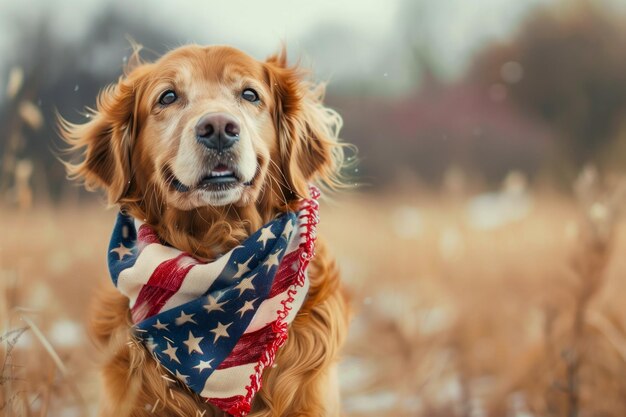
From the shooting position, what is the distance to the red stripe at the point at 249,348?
1.26 metres

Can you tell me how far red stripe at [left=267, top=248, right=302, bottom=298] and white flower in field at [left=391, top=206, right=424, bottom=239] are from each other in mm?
466

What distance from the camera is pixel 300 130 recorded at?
4.38ft

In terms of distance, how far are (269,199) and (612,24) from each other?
1.09 meters

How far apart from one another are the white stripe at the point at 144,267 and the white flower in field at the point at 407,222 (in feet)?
2.02

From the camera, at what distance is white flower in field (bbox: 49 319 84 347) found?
152 centimetres

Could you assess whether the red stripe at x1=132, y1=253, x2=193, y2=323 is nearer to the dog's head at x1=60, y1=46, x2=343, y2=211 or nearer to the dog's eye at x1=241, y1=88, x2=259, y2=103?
the dog's head at x1=60, y1=46, x2=343, y2=211

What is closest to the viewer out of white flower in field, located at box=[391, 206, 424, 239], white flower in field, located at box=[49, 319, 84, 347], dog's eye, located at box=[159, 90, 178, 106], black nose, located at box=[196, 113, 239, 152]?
black nose, located at box=[196, 113, 239, 152]

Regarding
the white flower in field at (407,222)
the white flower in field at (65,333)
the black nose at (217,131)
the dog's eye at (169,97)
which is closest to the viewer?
the black nose at (217,131)

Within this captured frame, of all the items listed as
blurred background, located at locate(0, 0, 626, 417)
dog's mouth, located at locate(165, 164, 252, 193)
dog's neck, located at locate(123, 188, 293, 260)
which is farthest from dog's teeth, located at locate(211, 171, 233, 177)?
blurred background, located at locate(0, 0, 626, 417)

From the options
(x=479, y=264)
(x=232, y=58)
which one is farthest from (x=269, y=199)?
(x=479, y=264)

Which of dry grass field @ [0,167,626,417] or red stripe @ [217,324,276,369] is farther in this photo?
dry grass field @ [0,167,626,417]

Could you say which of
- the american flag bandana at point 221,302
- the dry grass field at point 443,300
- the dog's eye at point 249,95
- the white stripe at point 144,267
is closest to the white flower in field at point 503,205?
the dry grass field at point 443,300

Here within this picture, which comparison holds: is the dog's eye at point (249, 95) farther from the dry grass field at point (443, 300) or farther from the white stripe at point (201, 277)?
the dry grass field at point (443, 300)

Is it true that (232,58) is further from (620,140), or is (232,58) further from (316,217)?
(620,140)
